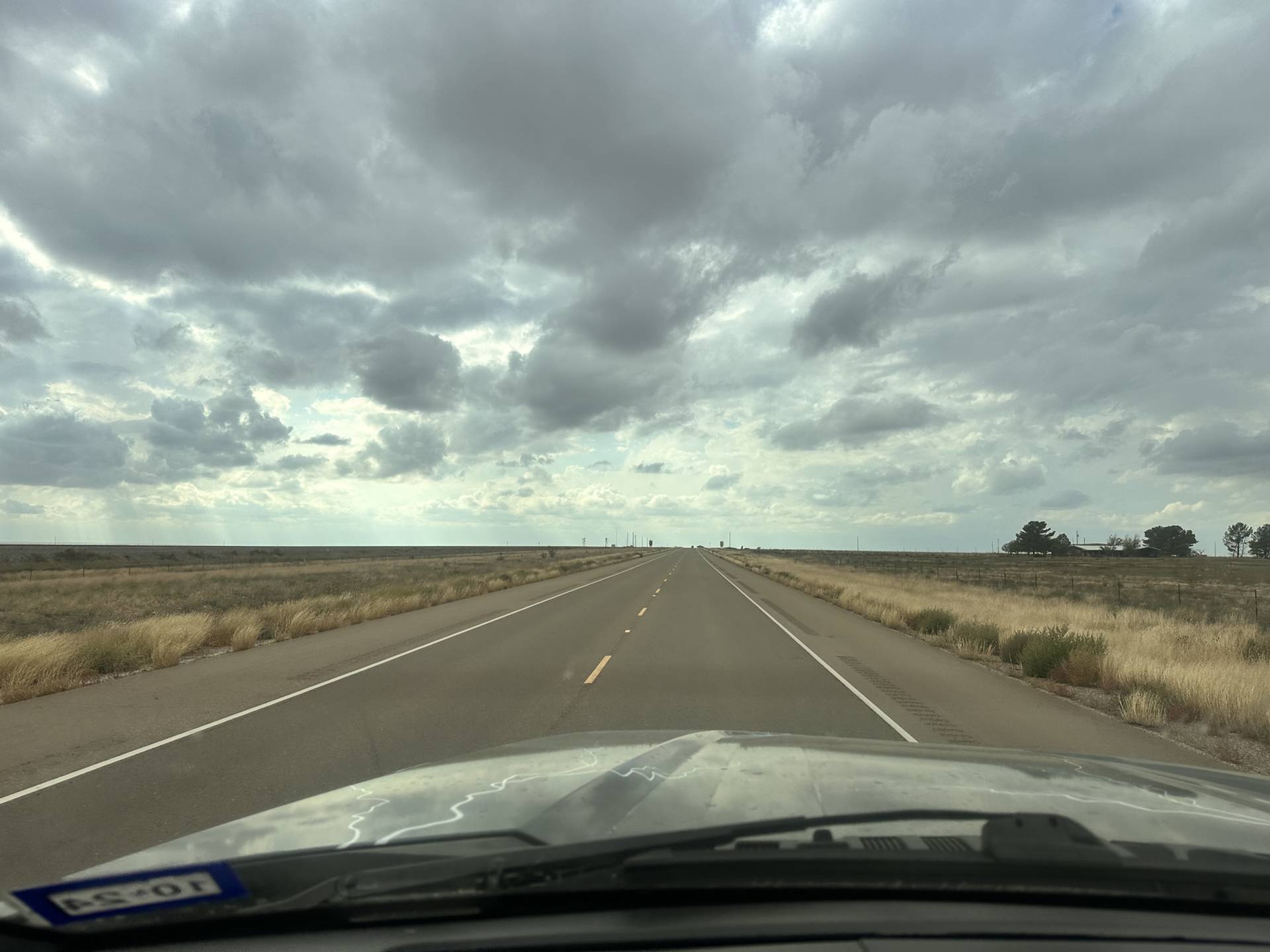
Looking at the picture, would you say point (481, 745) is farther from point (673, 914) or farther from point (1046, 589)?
point (1046, 589)

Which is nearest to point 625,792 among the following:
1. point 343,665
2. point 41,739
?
point 41,739

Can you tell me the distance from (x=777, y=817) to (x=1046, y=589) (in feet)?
148

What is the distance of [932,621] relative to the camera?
64.4ft

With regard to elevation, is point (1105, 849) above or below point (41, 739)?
above

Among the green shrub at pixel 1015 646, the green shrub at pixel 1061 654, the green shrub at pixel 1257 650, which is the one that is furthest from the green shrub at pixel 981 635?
the green shrub at pixel 1257 650

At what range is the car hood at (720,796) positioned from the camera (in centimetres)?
284

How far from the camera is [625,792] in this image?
3.25 meters

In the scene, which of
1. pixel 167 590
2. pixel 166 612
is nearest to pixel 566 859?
pixel 166 612

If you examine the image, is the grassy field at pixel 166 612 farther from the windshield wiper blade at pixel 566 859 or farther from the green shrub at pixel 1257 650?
the green shrub at pixel 1257 650

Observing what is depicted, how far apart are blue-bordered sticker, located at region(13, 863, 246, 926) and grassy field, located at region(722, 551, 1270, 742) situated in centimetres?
982

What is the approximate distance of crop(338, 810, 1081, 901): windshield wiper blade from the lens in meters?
2.40

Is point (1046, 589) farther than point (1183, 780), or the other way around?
point (1046, 589)

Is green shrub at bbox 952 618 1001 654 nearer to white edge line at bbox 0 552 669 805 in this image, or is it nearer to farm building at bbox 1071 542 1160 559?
white edge line at bbox 0 552 669 805

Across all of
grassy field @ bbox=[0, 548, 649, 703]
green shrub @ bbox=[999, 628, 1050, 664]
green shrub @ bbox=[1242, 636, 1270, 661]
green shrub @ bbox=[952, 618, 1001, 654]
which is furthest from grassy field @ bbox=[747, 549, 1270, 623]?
grassy field @ bbox=[0, 548, 649, 703]
